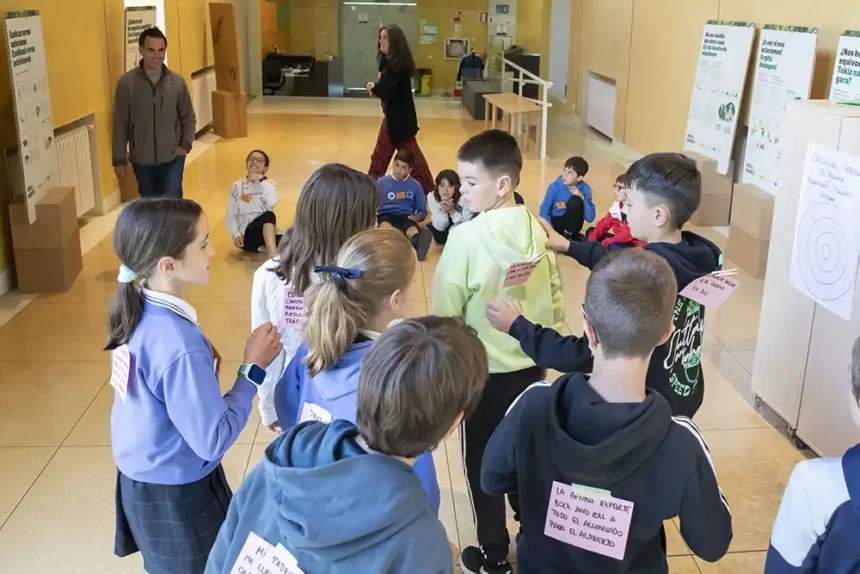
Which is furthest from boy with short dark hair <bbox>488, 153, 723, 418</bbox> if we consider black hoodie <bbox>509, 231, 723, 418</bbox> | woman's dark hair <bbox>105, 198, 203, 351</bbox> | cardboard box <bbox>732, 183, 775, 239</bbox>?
cardboard box <bbox>732, 183, 775, 239</bbox>

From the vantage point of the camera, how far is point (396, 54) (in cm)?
636

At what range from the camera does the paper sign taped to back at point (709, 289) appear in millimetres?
2012

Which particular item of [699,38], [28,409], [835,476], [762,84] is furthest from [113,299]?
[699,38]

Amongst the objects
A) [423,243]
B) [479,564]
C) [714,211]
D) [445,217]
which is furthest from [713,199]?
[479,564]

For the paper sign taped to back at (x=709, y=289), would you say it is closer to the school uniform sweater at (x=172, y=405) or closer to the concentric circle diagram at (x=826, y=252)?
the concentric circle diagram at (x=826, y=252)

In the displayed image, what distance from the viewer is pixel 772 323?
10.8 ft

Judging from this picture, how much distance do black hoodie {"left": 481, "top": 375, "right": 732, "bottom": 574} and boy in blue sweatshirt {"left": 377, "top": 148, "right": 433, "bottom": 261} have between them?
413cm

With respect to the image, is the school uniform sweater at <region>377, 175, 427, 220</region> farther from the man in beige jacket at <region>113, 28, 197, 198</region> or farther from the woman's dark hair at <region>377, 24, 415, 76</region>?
the man in beige jacket at <region>113, 28, 197, 198</region>

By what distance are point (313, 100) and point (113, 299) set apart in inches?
553

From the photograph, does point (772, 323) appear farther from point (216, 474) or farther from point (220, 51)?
point (220, 51)

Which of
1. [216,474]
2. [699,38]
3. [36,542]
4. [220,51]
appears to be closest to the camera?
[216,474]

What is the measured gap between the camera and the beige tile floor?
2.58 metres

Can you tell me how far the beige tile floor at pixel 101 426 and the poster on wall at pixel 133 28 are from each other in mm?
1578

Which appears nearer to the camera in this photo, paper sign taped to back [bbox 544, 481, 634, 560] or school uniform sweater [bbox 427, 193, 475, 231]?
paper sign taped to back [bbox 544, 481, 634, 560]
